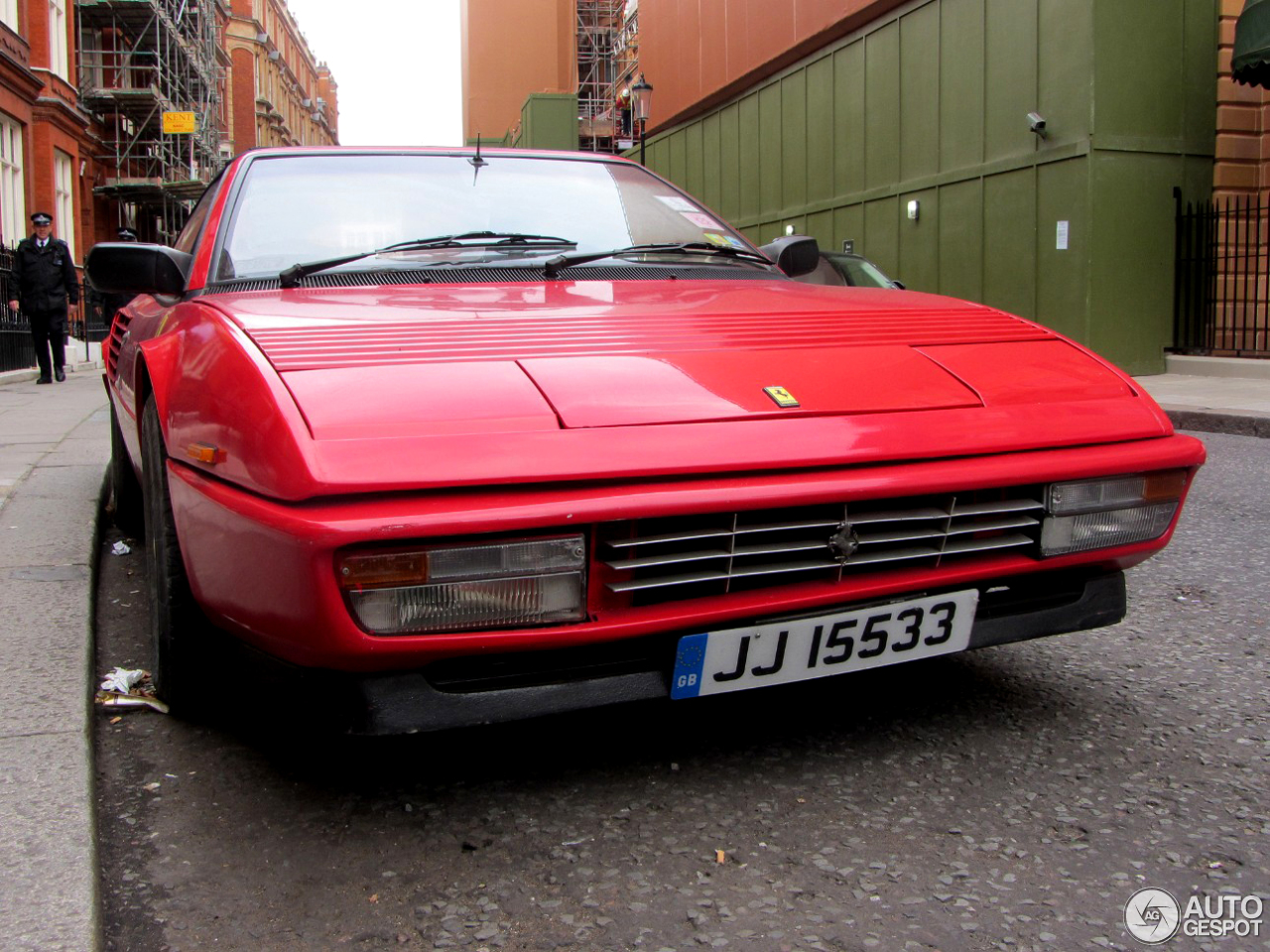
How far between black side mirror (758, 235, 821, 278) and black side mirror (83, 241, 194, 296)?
5.51 feet

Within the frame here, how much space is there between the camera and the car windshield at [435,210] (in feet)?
10.1

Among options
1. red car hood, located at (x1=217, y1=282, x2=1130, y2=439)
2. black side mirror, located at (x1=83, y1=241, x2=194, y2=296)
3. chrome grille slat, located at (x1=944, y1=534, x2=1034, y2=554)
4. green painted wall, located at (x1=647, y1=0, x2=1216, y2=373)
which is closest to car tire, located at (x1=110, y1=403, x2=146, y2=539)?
black side mirror, located at (x1=83, y1=241, x2=194, y2=296)

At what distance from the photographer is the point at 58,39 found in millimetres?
25109

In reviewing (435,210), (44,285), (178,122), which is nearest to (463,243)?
(435,210)

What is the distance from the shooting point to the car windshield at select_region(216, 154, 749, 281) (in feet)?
10.1

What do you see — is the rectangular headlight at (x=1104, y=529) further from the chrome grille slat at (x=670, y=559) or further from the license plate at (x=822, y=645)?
the chrome grille slat at (x=670, y=559)

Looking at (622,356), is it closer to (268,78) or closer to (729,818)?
(729,818)

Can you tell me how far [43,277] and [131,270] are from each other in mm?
11146

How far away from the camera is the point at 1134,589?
3.79 metres

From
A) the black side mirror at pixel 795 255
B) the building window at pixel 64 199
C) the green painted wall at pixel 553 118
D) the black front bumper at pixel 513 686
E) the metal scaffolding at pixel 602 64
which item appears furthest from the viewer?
the metal scaffolding at pixel 602 64

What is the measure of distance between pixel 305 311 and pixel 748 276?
51.9 inches

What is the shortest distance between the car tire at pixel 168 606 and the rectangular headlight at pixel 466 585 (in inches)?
28.3

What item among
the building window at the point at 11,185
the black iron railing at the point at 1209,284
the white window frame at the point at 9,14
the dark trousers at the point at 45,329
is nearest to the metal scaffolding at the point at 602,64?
the white window frame at the point at 9,14

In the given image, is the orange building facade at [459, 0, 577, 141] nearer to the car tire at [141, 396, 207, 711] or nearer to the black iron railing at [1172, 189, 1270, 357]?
the black iron railing at [1172, 189, 1270, 357]
